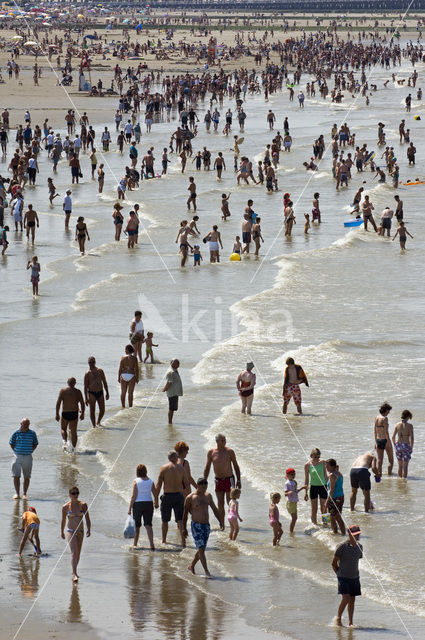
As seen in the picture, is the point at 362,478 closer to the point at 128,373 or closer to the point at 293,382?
the point at 293,382

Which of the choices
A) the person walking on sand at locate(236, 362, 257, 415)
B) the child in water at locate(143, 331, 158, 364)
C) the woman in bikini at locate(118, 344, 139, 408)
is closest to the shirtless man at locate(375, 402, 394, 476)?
the person walking on sand at locate(236, 362, 257, 415)

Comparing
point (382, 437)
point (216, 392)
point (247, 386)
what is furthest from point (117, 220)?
point (382, 437)

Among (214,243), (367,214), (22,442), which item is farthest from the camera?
(367,214)

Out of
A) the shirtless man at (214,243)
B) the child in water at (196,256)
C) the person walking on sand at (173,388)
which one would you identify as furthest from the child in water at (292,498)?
the shirtless man at (214,243)

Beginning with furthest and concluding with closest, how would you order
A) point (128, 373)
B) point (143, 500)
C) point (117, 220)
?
point (117, 220) → point (128, 373) → point (143, 500)

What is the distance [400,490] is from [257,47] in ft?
326

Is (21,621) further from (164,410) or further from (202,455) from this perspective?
(164,410)

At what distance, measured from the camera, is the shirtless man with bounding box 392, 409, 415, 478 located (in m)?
14.3

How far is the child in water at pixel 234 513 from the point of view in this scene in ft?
40.8

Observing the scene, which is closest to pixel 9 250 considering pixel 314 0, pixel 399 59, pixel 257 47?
pixel 399 59

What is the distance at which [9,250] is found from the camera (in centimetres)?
2983

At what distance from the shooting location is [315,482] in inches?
513

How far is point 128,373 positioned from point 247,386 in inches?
68.9

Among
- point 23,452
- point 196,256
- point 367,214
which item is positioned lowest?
point 23,452
